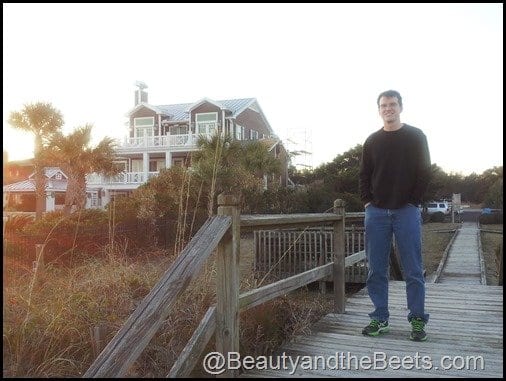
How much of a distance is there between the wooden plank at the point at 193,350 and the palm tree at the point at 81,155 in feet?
58.7

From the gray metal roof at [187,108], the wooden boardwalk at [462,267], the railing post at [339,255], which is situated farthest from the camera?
the gray metal roof at [187,108]

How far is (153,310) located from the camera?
7.61 feet

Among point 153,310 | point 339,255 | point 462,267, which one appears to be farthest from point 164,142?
point 153,310

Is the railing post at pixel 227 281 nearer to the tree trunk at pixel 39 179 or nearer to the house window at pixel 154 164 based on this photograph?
the tree trunk at pixel 39 179

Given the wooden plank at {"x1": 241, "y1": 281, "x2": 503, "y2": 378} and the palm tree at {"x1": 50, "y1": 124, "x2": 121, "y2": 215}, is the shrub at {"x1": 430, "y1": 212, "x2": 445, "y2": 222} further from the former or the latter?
the wooden plank at {"x1": 241, "y1": 281, "x2": 503, "y2": 378}

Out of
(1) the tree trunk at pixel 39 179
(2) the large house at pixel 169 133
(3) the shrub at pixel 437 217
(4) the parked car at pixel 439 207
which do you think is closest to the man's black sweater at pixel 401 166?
(1) the tree trunk at pixel 39 179

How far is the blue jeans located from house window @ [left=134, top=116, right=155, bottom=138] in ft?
113

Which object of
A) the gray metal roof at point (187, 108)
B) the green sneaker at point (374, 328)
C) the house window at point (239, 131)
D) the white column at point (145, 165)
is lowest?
the green sneaker at point (374, 328)

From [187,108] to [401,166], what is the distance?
34.8 m

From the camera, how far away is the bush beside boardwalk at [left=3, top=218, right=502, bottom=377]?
3520mm

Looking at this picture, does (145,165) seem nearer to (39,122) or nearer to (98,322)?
(39,122)

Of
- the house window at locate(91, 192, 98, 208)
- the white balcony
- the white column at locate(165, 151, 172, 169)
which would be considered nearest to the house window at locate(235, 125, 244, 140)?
the white balcony

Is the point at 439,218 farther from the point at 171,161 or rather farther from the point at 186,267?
the point at 186,267

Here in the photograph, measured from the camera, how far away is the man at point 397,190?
352cm
